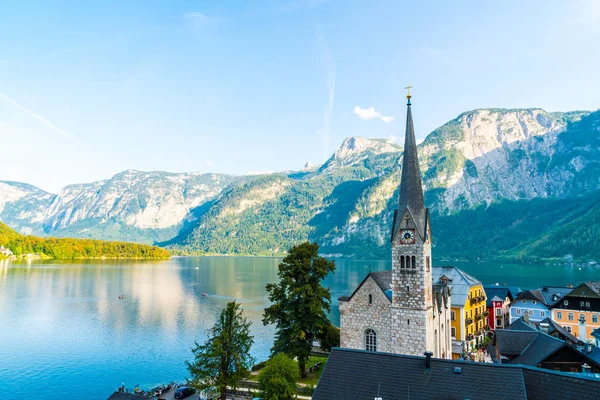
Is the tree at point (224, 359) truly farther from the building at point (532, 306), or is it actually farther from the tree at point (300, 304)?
the building at point (532, 306)

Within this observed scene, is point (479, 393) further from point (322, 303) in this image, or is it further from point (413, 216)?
point (322, 303)

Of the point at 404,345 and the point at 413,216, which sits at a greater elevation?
the point at 413,216

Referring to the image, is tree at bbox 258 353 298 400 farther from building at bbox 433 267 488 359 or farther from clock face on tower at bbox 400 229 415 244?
building at bbox 433 267 488 359

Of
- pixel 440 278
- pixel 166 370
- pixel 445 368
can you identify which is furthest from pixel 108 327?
pixel 445 368

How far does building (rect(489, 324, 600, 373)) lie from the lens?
32.9m

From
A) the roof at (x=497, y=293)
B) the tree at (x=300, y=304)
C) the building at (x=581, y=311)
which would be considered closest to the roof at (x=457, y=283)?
the roof at (x=497, y=293)

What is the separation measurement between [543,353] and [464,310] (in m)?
20.5

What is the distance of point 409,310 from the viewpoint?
3359 centimetres

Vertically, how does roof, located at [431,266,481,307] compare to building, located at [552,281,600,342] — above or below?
above

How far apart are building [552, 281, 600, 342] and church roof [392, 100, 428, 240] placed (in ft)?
122

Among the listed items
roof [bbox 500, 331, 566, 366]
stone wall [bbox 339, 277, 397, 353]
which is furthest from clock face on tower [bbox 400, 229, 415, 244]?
roof [bbox 500, 331, 566, 366]

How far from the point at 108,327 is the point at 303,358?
178 feet

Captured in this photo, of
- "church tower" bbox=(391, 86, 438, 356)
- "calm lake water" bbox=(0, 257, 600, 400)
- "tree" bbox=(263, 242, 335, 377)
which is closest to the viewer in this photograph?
"church tower" bbox=(391, 86, 438, 356)

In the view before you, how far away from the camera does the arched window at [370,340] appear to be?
36.8 meters
